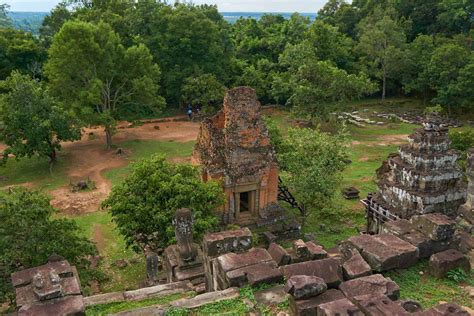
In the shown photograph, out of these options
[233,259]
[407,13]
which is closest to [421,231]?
[233,259]

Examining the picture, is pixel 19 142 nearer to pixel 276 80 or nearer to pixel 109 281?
pixel 109 281

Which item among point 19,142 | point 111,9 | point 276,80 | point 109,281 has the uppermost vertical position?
point 111,9

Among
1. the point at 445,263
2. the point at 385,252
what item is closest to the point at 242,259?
the point at 385,252

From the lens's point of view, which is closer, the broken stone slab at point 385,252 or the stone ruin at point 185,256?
the broken stone slab at point 385,252

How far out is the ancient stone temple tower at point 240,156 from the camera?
63.9 ft

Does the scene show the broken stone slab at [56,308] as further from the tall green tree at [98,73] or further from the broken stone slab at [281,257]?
the tall green tree at [98,73]

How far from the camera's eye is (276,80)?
44.8 m

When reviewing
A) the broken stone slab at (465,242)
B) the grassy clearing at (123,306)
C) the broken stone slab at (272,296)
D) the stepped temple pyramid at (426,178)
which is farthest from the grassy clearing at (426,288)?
the stepped temple pyramid at (426,178)

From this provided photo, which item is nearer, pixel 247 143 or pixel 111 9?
pixel 247 143

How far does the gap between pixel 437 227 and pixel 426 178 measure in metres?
7.19

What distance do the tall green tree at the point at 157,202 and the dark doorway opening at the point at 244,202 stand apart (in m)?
4.22

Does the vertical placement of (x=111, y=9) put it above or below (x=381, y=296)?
above

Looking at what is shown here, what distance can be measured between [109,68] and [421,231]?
28.6m

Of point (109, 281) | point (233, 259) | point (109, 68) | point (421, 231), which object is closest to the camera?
point (233, 259)
